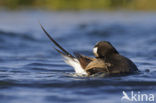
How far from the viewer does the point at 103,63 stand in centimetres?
645

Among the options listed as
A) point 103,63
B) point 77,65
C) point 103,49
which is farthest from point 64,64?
point 103,63

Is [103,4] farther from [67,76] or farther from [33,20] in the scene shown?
[67,76]

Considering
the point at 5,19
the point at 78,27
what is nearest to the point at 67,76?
the point at 78,27

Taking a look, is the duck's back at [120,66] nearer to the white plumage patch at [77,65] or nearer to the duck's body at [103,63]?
the duck's body at [103,63]

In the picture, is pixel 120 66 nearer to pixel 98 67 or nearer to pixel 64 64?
pixel 98 67

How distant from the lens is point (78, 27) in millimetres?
18141

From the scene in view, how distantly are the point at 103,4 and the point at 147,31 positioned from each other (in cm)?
1285

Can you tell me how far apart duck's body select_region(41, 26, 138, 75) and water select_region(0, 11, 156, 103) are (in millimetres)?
147

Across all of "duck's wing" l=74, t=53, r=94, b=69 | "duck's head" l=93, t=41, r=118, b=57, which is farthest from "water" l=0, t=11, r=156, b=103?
"duck's head" l=93, t=41, r=118, b=57

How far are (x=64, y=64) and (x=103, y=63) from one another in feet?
7.00

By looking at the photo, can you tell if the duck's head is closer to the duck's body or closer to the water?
the duck's body

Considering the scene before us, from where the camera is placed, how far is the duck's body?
21.0 ft

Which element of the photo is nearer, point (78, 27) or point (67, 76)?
point (67, 76)

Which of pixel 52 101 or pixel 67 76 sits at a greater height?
pixel 67 76
